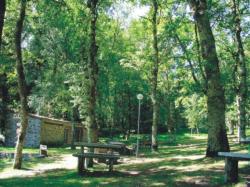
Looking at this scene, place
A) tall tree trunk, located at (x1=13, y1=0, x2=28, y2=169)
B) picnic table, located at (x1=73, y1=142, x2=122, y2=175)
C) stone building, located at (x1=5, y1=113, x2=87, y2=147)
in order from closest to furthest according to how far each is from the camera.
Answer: picnic table, located at (x1=73, y1=142, x2=122, y2=175), tall tree trunk, located at (x1=13, y1=0, x2=28, y2=169), stone building, located at (x1=5, y1=113, x2=87, y2=147)

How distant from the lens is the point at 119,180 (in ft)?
36.7

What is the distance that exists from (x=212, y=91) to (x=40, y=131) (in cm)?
2545

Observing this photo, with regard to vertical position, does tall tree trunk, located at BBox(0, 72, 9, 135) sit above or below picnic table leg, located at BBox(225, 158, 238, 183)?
above

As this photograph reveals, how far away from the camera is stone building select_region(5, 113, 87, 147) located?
3550 cm

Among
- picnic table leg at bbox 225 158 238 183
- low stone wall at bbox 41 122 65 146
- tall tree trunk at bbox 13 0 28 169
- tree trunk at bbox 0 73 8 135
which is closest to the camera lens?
picnic table leg at bbox 225 158 238 183

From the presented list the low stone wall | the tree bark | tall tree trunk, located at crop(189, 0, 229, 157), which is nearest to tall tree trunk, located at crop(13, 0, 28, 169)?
the tree bark

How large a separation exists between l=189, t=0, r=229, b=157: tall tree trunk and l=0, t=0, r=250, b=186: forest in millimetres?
33

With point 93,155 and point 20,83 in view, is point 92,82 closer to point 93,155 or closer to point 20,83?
point 20,83

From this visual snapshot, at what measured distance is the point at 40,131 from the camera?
35.8m

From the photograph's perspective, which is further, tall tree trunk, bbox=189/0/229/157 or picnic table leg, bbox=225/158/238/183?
tall tree trunk, bbox=189/0/229/157

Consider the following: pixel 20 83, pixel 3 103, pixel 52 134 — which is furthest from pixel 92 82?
pixel 3 103

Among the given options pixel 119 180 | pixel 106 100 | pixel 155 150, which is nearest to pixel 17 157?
pixel 119 180

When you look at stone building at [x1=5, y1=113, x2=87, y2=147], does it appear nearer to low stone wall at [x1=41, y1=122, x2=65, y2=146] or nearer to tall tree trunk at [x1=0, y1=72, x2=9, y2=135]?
low stone wall at [x1=41, y1=122, x2=65, y2=146]

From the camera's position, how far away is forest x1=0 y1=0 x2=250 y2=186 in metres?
13.4
